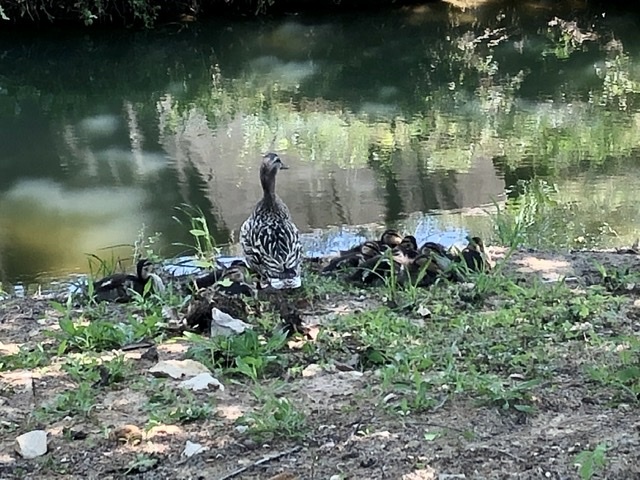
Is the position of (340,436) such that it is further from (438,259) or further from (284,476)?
(438,259)

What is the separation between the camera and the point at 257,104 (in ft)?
48.9

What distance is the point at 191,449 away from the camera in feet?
11.8

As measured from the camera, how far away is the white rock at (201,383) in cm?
418

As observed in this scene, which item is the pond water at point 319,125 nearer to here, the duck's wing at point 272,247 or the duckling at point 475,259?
the duck's wing at point 272,247

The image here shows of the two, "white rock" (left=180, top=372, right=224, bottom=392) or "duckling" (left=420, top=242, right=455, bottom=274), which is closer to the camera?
"white rock" (left=180, top=372, right=224, bottom=392)

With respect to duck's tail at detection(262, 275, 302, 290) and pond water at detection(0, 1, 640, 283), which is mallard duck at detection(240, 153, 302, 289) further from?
pond water at detection(0, 1, 640, 283)

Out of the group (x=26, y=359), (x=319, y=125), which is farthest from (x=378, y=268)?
(x=319, y=125)

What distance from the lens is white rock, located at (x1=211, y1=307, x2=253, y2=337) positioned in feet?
15.4

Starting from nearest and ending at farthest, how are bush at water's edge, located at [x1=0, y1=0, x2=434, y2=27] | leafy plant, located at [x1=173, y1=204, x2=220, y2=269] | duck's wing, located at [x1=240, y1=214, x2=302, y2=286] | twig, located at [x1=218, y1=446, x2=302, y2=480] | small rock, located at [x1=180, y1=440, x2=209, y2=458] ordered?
twig, located at [x1=218, y1=446, x2=302, y2=480]
small rock, located at [x1=180, y1=440, x2=209, y2=458]
duck's wing, located at [x1=240, y1=214, x2=302, y2=286]
leafy plant, located at [x1=173, y1=204, x2=220, y2=269]
bush at water's edge, located at [x1=0, y1=0, x2=434, y2=27]

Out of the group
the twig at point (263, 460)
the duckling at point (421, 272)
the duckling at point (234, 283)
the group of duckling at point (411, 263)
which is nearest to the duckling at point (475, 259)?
the group of duckling at point (411, 263)

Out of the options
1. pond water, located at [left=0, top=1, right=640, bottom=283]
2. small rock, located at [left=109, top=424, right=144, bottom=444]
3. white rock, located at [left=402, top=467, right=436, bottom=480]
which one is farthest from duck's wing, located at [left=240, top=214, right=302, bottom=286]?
white rock, located at [left=402, top=467, right=436, bottom=480]

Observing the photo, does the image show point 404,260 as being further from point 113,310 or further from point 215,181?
point 215,181

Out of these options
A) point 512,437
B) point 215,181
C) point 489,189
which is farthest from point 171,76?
point 512,437

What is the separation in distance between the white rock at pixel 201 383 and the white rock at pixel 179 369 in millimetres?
63
